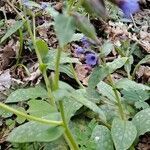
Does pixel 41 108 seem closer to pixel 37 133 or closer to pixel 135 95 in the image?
pixel 37 133

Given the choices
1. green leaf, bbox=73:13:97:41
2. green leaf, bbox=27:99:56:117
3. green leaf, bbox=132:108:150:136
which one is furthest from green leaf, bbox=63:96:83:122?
green leaf, bbox=73:13:97:41

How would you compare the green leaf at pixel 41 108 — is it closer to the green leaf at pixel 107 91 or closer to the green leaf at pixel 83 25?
the green leaf at pixel 107 91

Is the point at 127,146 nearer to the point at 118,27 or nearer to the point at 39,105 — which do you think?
the point at 39,105

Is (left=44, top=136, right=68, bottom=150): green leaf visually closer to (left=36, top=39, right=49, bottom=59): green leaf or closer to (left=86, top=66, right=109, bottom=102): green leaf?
(left=86, top=66, right=109, bottom=102): green leaf

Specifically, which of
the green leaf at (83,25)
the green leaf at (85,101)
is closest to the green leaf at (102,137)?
the green leaf at (85,101)

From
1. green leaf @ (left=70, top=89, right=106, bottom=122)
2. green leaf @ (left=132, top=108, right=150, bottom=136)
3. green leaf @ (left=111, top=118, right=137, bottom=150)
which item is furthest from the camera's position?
green leaf @ (left=132, top=108, right=150, bottom=136)

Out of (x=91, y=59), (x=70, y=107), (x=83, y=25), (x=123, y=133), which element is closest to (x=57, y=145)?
(x=70, y=107)
